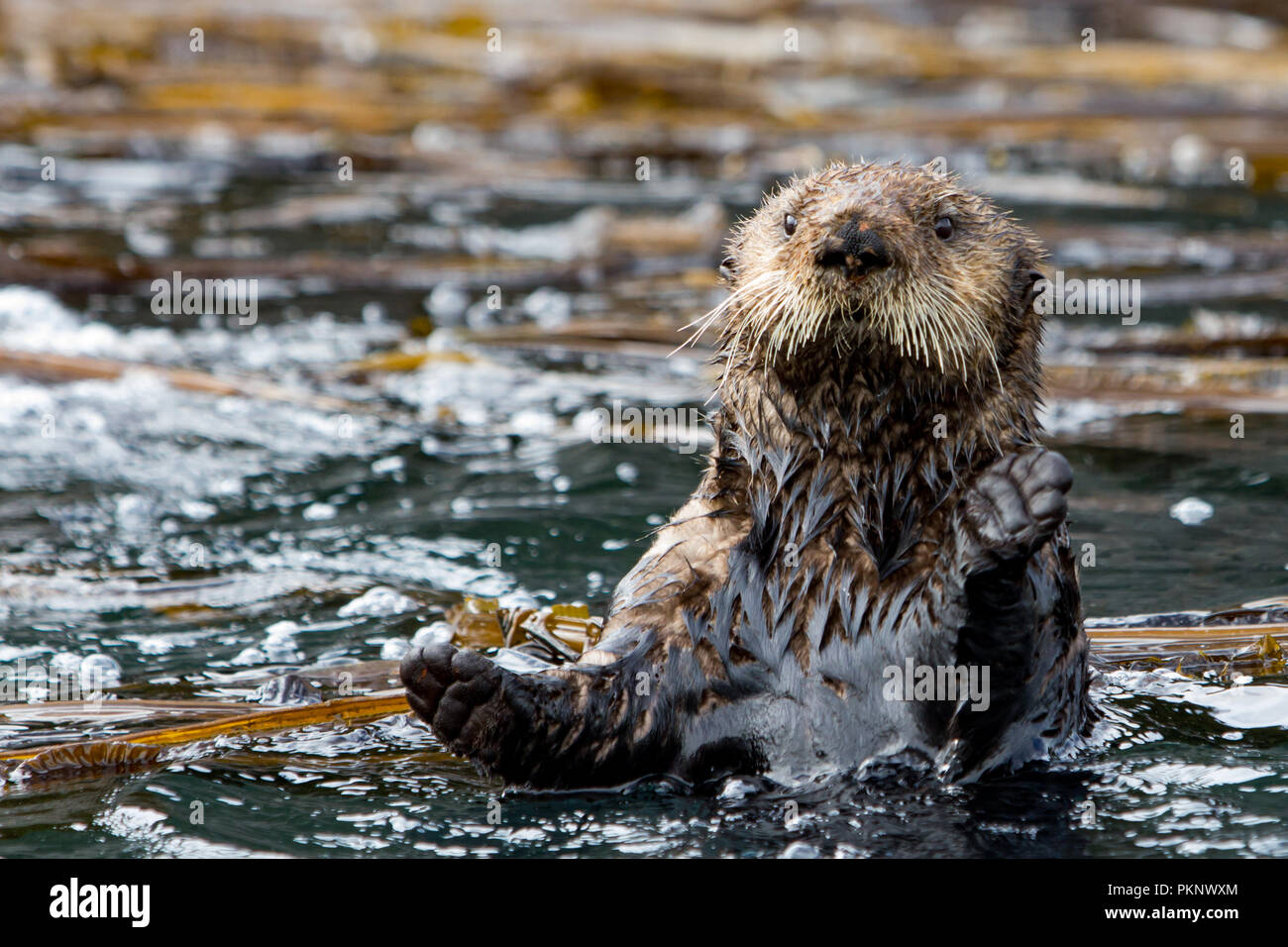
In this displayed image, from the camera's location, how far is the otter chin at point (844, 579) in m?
3.35

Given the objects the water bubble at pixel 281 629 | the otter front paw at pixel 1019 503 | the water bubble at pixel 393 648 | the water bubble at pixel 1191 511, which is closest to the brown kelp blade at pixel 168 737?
the water bubble at pixel 393 648

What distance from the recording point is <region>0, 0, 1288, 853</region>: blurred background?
525cm

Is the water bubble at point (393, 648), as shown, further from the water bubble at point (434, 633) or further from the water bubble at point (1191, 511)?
the water bubble at point (1191, 511)

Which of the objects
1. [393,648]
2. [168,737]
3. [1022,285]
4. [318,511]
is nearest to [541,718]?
[168,737]

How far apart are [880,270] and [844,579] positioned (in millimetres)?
684

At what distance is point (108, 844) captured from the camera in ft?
10.4

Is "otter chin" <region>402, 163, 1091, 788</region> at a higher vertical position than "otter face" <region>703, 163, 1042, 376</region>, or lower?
lower

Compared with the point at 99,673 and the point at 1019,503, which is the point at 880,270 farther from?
the point at 99,673

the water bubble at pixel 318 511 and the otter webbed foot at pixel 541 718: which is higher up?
the water bubble at pixel 318 511

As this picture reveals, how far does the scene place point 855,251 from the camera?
3.29 m

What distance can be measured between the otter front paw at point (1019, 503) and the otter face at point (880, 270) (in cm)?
31

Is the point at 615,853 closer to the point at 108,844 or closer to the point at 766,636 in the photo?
the point at 766,636

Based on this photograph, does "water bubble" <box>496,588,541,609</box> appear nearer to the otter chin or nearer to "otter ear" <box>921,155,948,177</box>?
the otter chin

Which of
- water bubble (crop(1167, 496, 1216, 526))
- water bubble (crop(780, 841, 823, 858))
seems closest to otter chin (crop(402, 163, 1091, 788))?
water bubble (crop(780, 841, 823, 858))
